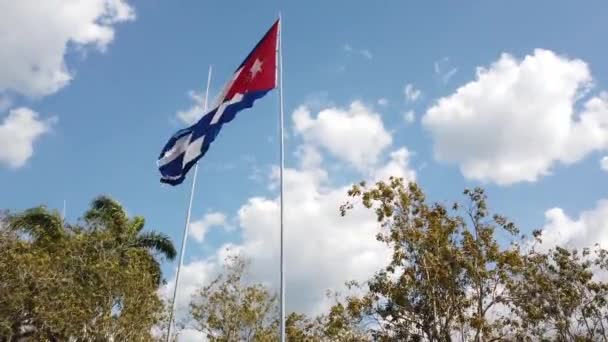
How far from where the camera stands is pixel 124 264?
28938 mm

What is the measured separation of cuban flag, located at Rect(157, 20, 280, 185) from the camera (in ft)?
58.8

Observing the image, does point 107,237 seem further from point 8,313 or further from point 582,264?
point 582,264

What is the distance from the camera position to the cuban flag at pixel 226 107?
17922mm

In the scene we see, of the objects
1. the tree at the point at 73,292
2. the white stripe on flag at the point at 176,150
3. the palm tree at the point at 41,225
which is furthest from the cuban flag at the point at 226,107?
the palm tree at the point at 41,225

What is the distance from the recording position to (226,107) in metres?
18.9

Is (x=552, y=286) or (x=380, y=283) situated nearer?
(x=380, y=283)

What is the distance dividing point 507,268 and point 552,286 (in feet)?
24.0

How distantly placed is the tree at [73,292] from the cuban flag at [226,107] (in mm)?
7238

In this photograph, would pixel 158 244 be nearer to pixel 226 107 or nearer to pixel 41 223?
pixel 41 223

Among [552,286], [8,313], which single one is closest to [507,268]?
[552,286]

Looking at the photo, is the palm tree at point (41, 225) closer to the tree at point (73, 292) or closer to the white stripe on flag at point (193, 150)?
the tree at point (73, 292)

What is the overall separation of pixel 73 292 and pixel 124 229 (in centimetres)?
612

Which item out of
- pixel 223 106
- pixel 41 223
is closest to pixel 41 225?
pixel 41 223

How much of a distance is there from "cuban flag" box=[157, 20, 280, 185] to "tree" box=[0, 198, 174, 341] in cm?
724
